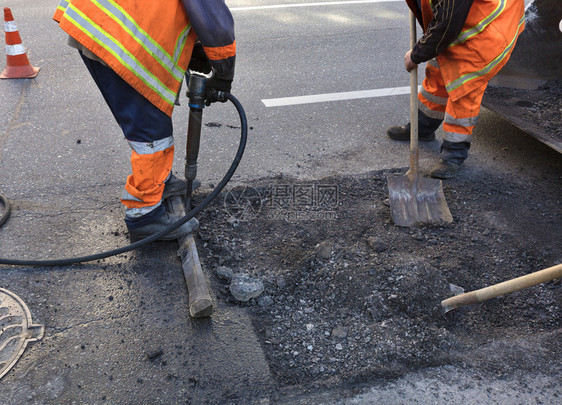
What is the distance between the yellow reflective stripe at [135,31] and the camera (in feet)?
7.52

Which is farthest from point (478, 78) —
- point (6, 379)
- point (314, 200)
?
point (6, 379)

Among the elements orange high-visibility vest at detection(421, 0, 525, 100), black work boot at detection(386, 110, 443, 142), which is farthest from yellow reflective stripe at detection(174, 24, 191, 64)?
black work boot at detection(386, 110, 443, 142)

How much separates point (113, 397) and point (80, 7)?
5.77 ft

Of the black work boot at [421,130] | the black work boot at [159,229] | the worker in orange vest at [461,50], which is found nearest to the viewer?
the black work boot at [159,229]

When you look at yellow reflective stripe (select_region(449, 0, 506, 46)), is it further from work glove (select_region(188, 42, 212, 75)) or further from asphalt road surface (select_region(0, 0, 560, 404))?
work glove (select_region(188, 42, 212, 75))

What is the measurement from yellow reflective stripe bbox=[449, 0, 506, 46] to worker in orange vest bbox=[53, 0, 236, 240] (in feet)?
5.18

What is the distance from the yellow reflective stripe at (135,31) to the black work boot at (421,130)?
2.22m

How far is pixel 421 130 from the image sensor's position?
13.4 feet

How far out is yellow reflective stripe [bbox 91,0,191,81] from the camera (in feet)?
7.52

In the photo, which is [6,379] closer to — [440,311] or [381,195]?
[440,311]

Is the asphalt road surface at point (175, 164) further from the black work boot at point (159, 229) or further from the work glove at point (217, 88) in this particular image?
the work glove at point (217, 88)

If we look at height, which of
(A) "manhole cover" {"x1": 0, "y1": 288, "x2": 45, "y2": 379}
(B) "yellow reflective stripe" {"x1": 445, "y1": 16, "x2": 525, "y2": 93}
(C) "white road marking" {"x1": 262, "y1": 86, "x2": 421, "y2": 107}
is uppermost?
(B) "yellow reflective stripe" {"x1": 445, "y1": 16, "x2": 525, "y2": 93}

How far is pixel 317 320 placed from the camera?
2.55 metres

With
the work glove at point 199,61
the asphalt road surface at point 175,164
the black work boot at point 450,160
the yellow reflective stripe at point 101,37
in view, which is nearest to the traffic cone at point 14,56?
the asphalt road surface at point 175,164
